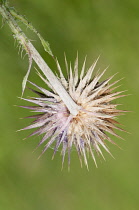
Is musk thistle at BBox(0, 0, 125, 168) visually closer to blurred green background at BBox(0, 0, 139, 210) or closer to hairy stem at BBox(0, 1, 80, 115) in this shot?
hairy stem at BBox(0, 1, 80, 115)

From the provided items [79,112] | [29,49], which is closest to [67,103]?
[79,112]

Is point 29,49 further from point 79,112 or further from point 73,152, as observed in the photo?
point 73,152

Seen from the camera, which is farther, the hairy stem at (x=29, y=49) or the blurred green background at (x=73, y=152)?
the blurred green background at (x=73, y=152)

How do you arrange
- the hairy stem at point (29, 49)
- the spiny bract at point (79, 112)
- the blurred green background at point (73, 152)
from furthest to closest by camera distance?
the blurred green background at point (73, 152) → the spiny bract at point (79, 112) → the hairy stem at point (29, 49)

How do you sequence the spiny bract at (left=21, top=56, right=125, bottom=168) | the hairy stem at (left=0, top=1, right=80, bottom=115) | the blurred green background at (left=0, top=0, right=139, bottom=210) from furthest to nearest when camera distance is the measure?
the blurred green background at (left=0, top=0, right=139, bottom=210) → the spiny bract at (left=21, top=56, right=125, bottom=168) → the hairy stem at (left=0, top=1, right=80, bottom=115)

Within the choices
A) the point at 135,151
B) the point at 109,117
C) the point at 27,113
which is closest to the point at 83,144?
the point at 109,117

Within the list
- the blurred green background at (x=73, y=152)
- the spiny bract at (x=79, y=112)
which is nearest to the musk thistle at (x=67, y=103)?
the spiny bract at (x=79, y=112)

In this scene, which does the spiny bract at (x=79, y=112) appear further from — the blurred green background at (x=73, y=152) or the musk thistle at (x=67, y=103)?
the blurred green background at (x=73, y=152)

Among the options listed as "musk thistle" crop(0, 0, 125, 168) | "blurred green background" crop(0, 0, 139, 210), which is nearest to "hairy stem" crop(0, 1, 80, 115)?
"musk thistle" crop(0, 0, 125, 168)

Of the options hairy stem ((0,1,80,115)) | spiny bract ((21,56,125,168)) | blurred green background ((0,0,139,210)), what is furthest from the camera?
blurred green background ((0,0,139,210))

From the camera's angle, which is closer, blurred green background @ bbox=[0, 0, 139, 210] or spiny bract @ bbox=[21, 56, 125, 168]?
spiny bract @ bbox=[21, 56, 125, 168]
